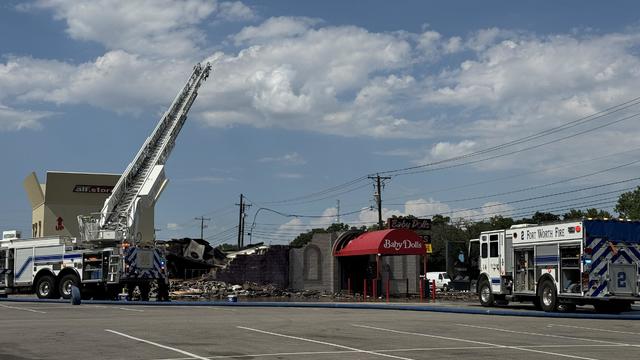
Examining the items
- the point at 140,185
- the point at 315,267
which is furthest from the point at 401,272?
the point at 140,185

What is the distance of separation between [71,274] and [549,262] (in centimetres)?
1837

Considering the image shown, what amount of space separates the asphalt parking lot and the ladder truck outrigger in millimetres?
7654

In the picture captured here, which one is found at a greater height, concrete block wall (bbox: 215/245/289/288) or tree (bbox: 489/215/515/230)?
tree (bbox: 489/215/515/230)

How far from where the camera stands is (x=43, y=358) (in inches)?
470

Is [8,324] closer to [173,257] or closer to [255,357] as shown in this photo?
[255,357]

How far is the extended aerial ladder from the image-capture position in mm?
35000

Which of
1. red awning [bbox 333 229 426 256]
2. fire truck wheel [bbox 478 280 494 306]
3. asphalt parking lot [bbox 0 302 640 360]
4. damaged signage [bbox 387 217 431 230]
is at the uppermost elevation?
damaged signage [bbox 387 217 431 230]

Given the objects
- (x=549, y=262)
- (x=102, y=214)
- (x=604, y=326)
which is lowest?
(x=604, y=326)

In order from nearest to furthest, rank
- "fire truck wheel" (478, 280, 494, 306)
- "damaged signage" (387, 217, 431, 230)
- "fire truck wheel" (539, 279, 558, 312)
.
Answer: "fire truck wheel" (539, 279, 558, 312)
"fire truck wheel" (478, 280, 494, 306)
"damaged signage" (387, 217, 431, 230)

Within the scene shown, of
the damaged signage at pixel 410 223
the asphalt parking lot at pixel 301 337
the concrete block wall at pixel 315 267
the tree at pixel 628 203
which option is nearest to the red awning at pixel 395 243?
the concrete block wall at pixel 315 267

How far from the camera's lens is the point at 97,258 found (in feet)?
103

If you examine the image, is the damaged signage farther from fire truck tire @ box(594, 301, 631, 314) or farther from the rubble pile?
fire truck tire @ box(594, 301, 631, 314)

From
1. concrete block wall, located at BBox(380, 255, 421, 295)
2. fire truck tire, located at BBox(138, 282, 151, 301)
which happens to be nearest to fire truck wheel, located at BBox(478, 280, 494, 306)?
fire truck tire, located at BBox(138, 282, 151, 301)

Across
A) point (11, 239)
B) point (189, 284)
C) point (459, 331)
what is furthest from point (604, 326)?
point (189, 284)
